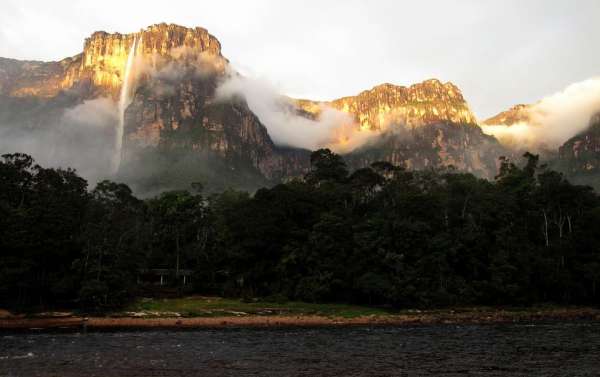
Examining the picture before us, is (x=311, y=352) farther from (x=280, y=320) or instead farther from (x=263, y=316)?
(x=263, y=316)

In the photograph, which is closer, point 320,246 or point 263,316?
point 263,316

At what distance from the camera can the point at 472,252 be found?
7144cm

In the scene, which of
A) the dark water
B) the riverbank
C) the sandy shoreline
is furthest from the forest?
the dark water

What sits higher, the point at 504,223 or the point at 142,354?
the point at 504,223

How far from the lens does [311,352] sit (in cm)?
3384

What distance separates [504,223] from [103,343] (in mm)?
59035

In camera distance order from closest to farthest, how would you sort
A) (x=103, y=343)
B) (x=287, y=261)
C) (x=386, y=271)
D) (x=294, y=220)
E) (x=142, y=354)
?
(x=142, y=354) < (x=103, y=343) < (x=386, y=271) < (x=287, y=261) < (x=294, y=220)

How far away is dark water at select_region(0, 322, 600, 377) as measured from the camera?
26953 mm

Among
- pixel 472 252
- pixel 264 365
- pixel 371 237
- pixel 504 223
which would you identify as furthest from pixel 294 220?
pixel 264 365

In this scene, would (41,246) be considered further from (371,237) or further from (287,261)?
(371,237)

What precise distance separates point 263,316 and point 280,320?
2762 mm

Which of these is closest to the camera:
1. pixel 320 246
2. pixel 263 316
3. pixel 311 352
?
pixel 311 352

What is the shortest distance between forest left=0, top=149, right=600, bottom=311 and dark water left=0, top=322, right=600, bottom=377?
60.9 ft

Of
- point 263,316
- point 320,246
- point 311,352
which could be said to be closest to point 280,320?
point 263,316
